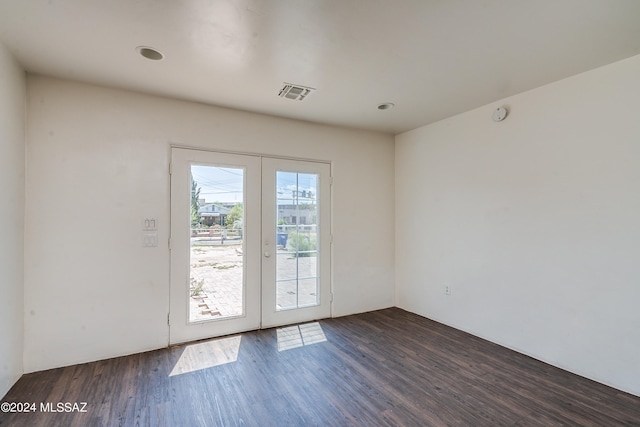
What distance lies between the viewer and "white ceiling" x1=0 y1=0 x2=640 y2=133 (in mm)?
1843

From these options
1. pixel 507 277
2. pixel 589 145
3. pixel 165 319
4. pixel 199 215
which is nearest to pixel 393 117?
pixel 589 145

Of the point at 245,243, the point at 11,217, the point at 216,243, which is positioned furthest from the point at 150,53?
the point at 245,243

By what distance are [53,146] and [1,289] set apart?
1275 millimetres

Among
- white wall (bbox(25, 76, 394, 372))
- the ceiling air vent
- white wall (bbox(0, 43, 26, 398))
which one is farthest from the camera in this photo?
the ceiling air vent

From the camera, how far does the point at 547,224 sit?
2889mm

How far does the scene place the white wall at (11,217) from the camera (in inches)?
87.2

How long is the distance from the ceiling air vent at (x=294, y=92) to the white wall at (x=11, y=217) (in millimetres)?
2137

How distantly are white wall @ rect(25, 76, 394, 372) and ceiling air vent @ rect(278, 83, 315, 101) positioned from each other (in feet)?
2.34

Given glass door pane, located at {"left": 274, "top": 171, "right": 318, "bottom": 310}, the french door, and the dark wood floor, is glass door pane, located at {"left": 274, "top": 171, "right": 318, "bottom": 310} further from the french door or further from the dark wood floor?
the dark wood floor

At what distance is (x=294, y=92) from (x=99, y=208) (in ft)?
7.29

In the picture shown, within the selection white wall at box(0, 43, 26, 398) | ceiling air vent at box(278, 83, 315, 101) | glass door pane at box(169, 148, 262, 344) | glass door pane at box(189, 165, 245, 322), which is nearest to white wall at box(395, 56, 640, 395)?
ceiling air vent at box(278, 83, 315, 101)

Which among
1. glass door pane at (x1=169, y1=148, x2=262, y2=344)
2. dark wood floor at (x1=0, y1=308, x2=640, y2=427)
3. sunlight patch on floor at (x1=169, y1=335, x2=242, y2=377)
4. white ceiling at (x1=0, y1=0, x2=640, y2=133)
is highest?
white ceiling at (x1=0, y1=0, x2=640, y2=133)

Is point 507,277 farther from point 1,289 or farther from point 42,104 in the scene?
point 42,104

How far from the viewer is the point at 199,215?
3.33 metres
